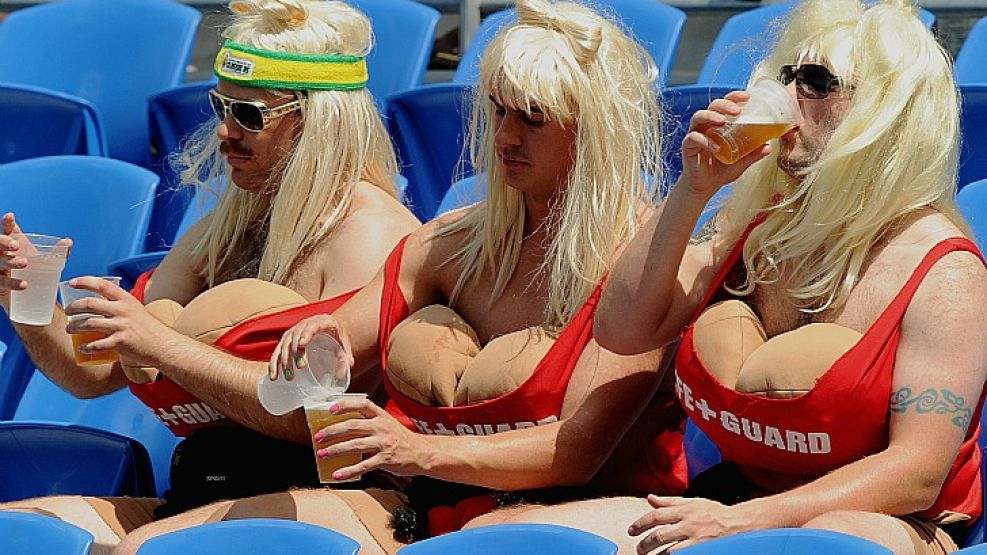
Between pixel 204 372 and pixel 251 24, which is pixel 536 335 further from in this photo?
pixel 251 24

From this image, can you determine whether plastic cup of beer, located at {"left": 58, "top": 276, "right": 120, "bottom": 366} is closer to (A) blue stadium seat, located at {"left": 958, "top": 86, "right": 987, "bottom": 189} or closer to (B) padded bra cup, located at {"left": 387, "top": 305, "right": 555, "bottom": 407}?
(B) padded bra cup, located at {"left": 387, "top": 305, "right": 555, "bottom": 407}

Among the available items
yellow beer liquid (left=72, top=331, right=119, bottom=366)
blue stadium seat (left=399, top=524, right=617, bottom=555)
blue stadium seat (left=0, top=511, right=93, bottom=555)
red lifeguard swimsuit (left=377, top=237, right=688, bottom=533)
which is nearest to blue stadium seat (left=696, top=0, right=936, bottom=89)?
red lifeguard swimsuit (left=377, top=237, right=688, bottom=533)

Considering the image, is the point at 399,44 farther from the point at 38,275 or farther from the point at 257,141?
the point at 38,275

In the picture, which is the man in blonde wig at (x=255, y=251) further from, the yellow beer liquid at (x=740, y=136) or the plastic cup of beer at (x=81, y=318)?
the yellow beer liquid at (x=740, y=136)

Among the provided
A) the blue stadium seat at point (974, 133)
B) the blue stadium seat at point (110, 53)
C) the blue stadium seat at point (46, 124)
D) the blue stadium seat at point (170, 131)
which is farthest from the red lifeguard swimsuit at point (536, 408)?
the blue stadium seat at point (110, 53)

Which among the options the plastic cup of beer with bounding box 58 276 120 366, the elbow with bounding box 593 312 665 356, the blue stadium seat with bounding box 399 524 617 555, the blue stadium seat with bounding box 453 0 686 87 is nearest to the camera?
the blue stadium seat with bounding box 399 524 617 555

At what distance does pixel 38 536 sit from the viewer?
2.31m

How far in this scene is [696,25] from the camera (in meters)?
5.40

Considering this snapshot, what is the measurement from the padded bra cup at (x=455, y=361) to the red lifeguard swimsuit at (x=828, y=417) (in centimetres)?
29

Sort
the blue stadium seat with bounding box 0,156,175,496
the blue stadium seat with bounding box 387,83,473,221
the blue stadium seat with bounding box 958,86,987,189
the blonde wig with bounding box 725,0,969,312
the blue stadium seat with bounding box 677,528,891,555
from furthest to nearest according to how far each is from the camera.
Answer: the blue stadium seat with bounding box 387,83,473,221, the blue stadium seat with bounding box 0,156,175,496, the blue stadium seat with bounding box 958,86,987,189, the blonde wig with bounding box 725,0,969,312, the blue stadium seat with bounding box 677,528,891,555

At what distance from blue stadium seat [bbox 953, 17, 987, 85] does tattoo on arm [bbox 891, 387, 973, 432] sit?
208 cm

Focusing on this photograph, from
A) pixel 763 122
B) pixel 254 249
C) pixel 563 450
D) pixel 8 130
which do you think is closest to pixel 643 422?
pixel 563 450

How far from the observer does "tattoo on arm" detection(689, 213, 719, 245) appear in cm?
290

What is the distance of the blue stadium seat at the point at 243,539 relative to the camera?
2.22 meters
